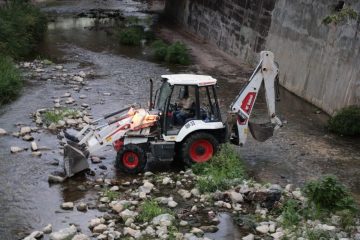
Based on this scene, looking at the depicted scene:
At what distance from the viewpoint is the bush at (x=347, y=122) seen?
15.5 meters

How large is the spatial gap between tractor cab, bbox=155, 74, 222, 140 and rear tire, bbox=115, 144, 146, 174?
697mm

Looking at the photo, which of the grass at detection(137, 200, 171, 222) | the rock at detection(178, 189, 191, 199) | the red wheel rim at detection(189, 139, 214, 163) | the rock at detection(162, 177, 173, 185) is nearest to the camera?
the grass at detection(137, 200, 171, 222)

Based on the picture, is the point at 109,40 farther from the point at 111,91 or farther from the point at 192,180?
the point at 192,180

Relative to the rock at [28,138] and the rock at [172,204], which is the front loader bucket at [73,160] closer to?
the rock at [172,204]

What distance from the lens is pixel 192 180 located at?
1161cm

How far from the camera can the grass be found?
31.9 feet

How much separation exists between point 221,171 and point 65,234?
3.84 meters

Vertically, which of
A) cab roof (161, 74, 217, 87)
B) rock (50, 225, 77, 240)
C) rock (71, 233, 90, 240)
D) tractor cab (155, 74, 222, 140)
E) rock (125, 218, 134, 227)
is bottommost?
rock (50, 225, 77, 240)

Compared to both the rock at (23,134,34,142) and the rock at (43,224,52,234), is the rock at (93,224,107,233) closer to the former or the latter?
the rock at (43,224,52,234)

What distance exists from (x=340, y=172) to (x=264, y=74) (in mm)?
2937

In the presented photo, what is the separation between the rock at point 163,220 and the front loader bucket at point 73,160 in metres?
2.65

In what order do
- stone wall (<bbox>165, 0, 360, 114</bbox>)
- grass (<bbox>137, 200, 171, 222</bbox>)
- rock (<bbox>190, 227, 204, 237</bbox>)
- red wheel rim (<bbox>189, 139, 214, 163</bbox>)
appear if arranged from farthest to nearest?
stone wall (<bbox>165, 0, 360, 114</bbox>) → red wheel rim (<bbox>189, 139, 214, 163</bbox>) → grass (<bbox>137, 200, 171, 222</bbox>) → rock (<bbox>190, 227, 204, 237</bbox>)

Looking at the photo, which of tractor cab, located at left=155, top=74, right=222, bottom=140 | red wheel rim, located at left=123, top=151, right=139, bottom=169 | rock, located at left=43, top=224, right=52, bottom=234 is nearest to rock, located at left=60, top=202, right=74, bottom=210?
rock, located at left=43, top=224, right=52, bottom=234

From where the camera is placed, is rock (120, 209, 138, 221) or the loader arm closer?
rock (120, 209, 138, 221)
